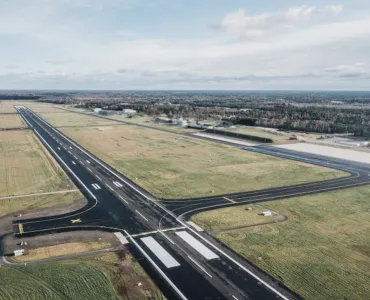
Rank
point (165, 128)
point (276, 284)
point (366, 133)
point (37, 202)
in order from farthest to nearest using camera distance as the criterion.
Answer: point (165, 128), point (366, 133), point (37, 202), point (276, 284)

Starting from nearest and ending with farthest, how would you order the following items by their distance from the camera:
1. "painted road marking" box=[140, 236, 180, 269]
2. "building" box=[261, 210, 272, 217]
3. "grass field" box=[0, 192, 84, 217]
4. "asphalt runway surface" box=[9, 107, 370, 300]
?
"asphalt runway surface" box=[9, 107, 370, 300]
"painted road marking" box=[140, 236, 180, 269]
"building" box=[261, 210, 272, 217]
"grass field" box=[0, 192, 84, 217]

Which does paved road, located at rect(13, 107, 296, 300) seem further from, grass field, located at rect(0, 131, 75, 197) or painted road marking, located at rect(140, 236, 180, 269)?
grass field, located at rect(0, 131, 75, 197)

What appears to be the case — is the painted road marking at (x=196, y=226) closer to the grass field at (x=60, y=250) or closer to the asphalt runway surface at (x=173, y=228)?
the asphalt runway surface at (x=173, y=228)

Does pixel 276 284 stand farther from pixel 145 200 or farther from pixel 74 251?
pixel 145 200

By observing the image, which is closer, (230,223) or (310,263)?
(310,263)

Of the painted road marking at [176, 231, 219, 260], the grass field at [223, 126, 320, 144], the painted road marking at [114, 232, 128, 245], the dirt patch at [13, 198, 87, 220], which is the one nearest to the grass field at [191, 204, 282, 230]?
the painted road marking at [176, 231, 219, 260]

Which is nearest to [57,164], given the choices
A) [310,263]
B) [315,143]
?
[310,263]

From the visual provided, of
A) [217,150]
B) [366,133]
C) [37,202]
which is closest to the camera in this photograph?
[37,202]

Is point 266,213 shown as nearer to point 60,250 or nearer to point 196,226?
point 196,226
